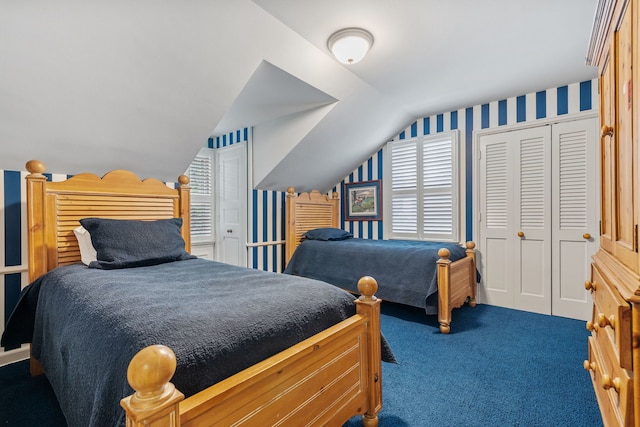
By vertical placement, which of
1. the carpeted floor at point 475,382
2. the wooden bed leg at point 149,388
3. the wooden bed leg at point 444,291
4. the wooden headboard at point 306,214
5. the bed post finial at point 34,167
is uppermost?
the bed post finial at point 34,167

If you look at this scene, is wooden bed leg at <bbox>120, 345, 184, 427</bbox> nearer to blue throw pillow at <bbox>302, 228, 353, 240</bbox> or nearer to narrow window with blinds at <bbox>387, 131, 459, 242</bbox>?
blue throw pillow at <bbox>302, 228, 353, 240</bbox>

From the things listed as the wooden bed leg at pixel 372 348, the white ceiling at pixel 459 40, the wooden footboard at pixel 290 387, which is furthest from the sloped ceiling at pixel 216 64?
the wooden footboard at pixel 290 387

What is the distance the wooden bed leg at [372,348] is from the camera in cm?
148

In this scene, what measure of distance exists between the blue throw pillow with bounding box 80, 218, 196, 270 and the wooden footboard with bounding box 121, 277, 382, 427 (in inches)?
58.1

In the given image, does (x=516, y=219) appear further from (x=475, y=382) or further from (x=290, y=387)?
(x=290, y=387)

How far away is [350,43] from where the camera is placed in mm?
2240

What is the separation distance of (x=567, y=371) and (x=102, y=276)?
9.53ft

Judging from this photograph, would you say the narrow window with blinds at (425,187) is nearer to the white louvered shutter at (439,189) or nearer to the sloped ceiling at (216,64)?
the white louvered shutter at (439,189)

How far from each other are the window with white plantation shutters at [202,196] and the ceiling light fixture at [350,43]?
259cm

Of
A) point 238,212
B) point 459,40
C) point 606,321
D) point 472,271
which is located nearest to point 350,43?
point 459,40

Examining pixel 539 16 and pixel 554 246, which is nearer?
pixel 539 16

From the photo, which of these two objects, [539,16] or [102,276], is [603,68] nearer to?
[539,16]

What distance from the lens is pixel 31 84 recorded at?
1884mm

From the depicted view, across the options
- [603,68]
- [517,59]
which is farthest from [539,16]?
[603,68]
